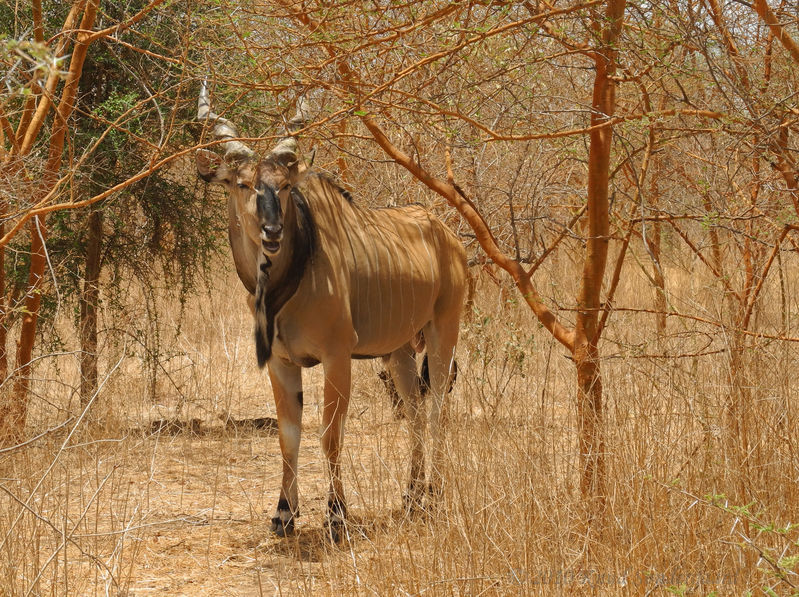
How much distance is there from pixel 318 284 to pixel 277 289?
187 millimetres

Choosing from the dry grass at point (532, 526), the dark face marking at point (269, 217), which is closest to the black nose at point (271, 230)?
the dark face marking at point (269, 217)

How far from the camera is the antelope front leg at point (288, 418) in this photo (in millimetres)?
4387

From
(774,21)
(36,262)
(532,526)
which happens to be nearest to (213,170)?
(36,262)

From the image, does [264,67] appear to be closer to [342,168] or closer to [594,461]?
[594,461]

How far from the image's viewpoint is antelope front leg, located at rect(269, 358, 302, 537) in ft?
14.4

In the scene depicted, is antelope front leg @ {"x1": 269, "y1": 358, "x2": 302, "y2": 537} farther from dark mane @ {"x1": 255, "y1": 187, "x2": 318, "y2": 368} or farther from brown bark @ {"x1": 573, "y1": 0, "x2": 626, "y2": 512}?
brown bark @ {"x1": 573, "y1": 0, "x2": 626, "y2": 512}

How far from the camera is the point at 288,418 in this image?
178 inches

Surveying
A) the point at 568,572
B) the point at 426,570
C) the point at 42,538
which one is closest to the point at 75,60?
the point at 42,538

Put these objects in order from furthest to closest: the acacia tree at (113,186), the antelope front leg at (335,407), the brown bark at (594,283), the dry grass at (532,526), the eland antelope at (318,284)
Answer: the acacia tree at (113,186) < the antelope front leg at (335,407) < the eland antelope at (318,284) < the brown bark at (594,283) < the dry grass at (532,526)

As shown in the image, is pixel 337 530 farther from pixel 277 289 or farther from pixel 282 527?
pixel 277 289

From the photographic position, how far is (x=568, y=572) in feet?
9.12

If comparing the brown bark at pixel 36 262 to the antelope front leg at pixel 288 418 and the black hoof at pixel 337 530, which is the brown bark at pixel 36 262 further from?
the black hoof at pixel 337 530

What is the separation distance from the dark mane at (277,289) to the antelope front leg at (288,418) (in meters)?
0.15

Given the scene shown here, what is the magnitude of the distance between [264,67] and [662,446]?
5.82 feet
